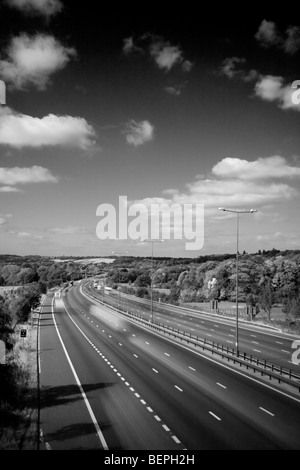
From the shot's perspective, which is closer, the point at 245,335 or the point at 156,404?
the point at 156,404

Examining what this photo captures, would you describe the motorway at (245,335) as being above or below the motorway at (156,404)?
below

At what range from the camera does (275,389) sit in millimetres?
24734

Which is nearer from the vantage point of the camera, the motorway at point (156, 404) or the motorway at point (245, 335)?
the motorway at point (156, 404)

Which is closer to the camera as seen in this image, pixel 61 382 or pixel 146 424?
pixel 146 424

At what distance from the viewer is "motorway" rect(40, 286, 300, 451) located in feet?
55.2

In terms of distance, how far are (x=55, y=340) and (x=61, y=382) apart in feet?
64.0

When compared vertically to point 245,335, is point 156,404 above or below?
above

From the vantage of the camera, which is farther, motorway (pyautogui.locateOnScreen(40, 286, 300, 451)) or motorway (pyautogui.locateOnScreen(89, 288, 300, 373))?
motorway (pyautogui.locateOnScreen(89, 288, 300, 373))

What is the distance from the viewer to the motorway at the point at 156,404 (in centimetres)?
1683

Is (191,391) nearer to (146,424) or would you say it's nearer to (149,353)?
(146,424)

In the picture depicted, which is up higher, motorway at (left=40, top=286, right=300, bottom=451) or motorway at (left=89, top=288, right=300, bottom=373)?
motorway at (left=40, top=286, right=300, bottom=451)

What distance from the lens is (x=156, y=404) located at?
21.7 m

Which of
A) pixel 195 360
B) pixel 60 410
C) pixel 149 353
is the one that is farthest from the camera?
pixel 149 353
